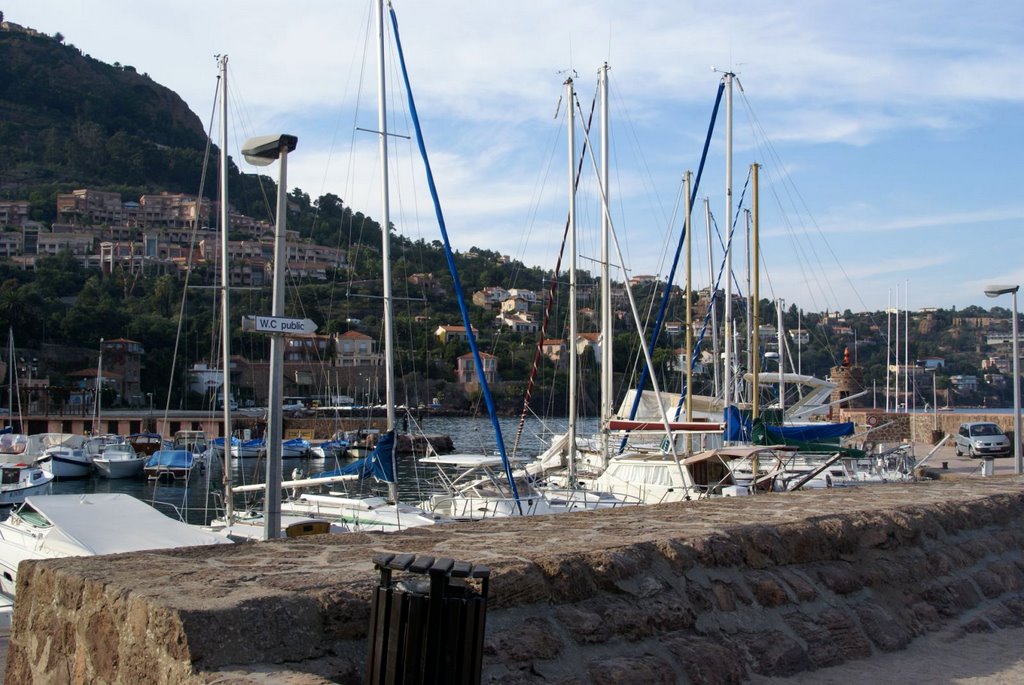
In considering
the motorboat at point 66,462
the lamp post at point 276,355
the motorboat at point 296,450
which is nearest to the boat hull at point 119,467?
the motorboat at point 66,462

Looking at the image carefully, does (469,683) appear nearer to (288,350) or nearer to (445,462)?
(445,462)

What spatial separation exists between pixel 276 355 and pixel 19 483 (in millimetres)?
35046

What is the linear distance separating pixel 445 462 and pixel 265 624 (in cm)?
1893

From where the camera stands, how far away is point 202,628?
3.23 m

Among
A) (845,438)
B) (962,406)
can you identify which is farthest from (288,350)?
(845,438)

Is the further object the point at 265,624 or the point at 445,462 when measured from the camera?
the point at 445,462

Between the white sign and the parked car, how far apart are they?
101ft

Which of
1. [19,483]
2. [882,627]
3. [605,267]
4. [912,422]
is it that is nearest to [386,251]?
[605,267]

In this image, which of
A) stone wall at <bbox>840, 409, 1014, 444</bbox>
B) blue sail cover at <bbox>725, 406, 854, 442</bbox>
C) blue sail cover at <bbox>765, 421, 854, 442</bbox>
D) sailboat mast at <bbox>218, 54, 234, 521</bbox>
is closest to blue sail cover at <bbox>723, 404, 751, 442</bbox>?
blue sail cover at <bbox>725, 406, 854, 442</bbox>

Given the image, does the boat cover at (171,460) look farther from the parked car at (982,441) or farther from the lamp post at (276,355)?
the lamp post at (276,355)

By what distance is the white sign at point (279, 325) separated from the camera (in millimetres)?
→ 7535

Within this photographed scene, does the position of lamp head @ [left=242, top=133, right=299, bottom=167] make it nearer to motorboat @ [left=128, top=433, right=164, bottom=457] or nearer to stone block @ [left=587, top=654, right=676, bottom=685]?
stone block @ [left=587, top=654, right=676, bottom=685]

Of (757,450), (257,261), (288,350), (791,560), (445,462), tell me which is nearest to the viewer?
(791,560)

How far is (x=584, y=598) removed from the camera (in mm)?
4387
